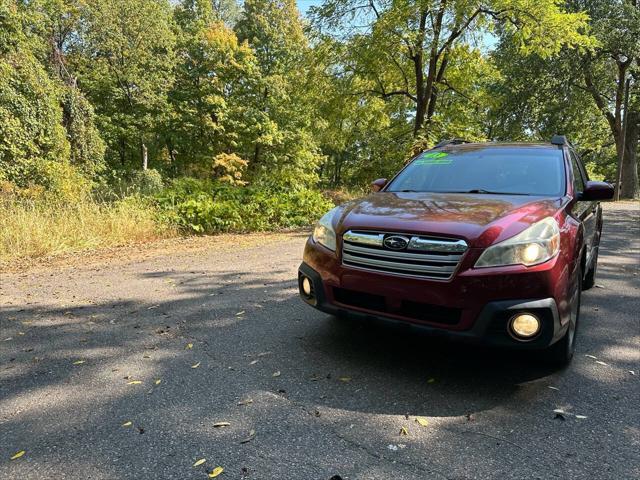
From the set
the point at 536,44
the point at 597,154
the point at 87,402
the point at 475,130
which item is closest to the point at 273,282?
the point at 87,402

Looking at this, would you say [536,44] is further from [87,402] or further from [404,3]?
[87,402]

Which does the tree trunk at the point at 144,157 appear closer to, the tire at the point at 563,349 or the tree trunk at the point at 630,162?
the tire at the point at 563,349

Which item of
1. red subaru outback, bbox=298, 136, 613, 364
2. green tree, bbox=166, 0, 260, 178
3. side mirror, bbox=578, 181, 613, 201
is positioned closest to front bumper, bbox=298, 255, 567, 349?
red subaru outback, bbox=298, 136, 613, 364

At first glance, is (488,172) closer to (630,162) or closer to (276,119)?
(276,119)

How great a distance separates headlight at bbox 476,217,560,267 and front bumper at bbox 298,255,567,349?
197 mm

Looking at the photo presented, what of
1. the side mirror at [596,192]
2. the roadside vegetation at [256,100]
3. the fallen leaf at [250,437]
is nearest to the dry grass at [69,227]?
the roadside vegetation at [256,100]

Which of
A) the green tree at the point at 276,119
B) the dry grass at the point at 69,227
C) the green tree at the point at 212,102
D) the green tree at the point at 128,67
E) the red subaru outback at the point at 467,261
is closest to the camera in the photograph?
the red subaru outback at the point at 467,261

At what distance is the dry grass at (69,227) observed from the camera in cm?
754

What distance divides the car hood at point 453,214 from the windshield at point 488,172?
25 centimetres

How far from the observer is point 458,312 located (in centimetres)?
263

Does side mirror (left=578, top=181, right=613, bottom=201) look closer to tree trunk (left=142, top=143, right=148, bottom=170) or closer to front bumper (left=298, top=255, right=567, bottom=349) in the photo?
front bumper (left=298, top=255, right=567, bottom=349)

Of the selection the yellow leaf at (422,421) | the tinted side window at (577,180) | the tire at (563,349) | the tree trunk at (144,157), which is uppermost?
the tree trunk at (144,157)

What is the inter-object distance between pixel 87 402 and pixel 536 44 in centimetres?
1389

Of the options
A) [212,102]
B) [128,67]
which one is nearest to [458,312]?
[212,102]
